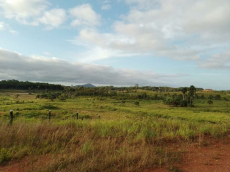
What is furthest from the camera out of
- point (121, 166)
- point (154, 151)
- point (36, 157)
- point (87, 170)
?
point (154, 151)

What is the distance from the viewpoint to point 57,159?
419 centimetres

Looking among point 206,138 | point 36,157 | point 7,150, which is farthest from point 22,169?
point 206,138

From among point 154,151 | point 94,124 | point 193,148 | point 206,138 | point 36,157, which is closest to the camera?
point 36,157

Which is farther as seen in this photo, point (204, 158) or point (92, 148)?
point (92, 148)

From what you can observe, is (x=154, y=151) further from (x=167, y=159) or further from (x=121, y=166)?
(x=121, y=166)

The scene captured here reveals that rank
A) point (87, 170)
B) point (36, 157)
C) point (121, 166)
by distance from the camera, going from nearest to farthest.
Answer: point (87, 170) → point (121, 166) → point (36, 157)

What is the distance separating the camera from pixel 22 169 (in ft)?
13.2

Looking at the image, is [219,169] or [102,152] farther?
[102,152]

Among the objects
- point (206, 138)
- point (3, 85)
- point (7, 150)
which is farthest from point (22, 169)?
point (3, 85)

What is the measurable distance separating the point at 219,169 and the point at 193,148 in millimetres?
1454

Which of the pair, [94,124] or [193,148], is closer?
[193,148]

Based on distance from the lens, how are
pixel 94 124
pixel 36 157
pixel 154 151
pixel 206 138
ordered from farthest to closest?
pixel 94 124 < pixel 206 138 < pixel 154 151 < pixel 36 157

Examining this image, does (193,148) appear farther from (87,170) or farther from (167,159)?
(87,170)

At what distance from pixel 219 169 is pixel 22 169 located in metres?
4.72
